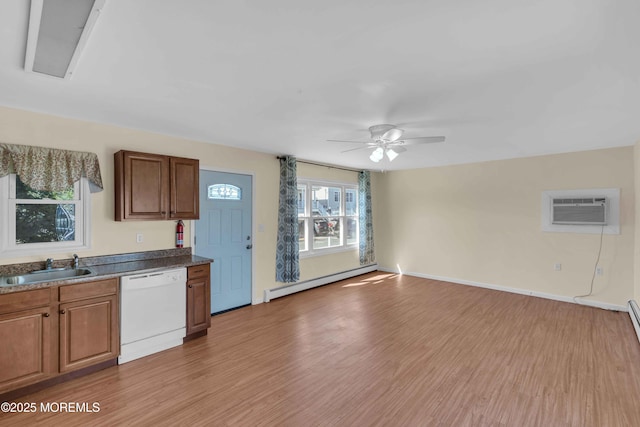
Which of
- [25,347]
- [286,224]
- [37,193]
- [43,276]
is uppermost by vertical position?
[37,193]

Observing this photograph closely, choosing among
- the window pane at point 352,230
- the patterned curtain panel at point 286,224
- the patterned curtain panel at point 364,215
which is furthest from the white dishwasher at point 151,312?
the patterned curtain panel at point 364,215

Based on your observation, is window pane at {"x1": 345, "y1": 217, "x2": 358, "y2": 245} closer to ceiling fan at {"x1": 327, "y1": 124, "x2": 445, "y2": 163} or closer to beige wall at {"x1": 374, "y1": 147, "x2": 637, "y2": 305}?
beige wall at {"x1": 374, "y1": 147, "x2": 637, "y2": 305}

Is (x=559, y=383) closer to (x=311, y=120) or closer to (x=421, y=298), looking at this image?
(x=421, y=298)

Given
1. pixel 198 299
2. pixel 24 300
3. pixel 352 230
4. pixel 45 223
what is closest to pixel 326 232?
pixel 352 230

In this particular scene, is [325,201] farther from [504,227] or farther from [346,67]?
[346,67]

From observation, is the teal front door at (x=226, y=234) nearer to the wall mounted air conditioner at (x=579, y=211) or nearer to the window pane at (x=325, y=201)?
the window pane at (x=325, y=201)

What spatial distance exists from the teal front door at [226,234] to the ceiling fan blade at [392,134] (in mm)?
2329

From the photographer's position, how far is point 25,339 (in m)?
2.33

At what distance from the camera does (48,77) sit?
204 centimetres

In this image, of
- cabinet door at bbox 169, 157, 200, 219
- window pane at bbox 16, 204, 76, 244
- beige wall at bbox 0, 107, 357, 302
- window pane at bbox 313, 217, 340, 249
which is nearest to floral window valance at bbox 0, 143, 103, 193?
beige wall at bbox 0, 107, 357, 302

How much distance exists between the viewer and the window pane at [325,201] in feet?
18.9

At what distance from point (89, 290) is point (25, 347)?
1.80 ft

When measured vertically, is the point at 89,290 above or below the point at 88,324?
above

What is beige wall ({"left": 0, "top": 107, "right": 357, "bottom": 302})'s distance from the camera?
2.80m
